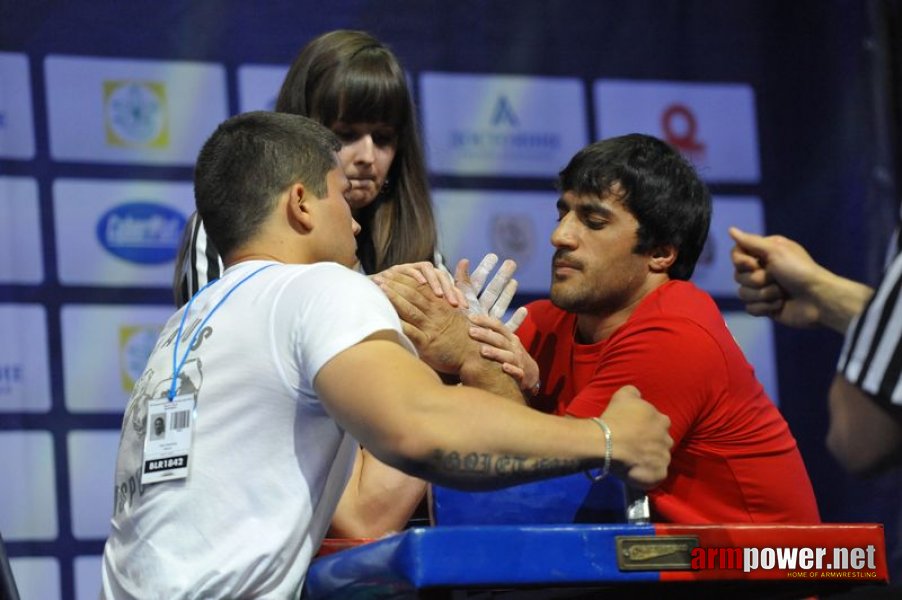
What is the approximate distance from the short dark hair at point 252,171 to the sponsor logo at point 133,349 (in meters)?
2.09

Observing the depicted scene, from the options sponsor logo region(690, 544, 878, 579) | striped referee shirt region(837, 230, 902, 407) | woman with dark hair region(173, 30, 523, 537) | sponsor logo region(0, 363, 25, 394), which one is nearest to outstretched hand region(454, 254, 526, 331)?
woman with dark hair region(173, 30, 523, 537)

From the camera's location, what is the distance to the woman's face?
2.86 metres

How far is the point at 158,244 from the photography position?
13.9ft

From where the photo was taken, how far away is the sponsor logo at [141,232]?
4188mm

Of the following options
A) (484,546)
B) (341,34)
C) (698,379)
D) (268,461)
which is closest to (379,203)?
(341,34)

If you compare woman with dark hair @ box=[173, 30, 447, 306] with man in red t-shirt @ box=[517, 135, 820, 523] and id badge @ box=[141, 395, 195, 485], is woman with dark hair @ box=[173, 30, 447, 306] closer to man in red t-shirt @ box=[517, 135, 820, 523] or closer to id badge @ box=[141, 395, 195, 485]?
man in red t-shirt @ box=[517, 135, 820, 523]

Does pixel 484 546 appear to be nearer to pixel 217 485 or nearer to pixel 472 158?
pixel 217 485

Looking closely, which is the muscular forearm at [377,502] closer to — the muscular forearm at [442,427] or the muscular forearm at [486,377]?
the muscular forearm at [486,377]

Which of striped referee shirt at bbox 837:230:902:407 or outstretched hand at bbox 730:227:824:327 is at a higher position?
outstretched hand at bbox 730:227:824:327

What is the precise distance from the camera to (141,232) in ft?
13.8

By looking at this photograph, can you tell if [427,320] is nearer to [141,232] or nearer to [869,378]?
[869,378]

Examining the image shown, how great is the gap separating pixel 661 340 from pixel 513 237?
6.90 feet

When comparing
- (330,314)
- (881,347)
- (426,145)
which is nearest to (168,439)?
(330,314)

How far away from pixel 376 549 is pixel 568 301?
40.4 inches
